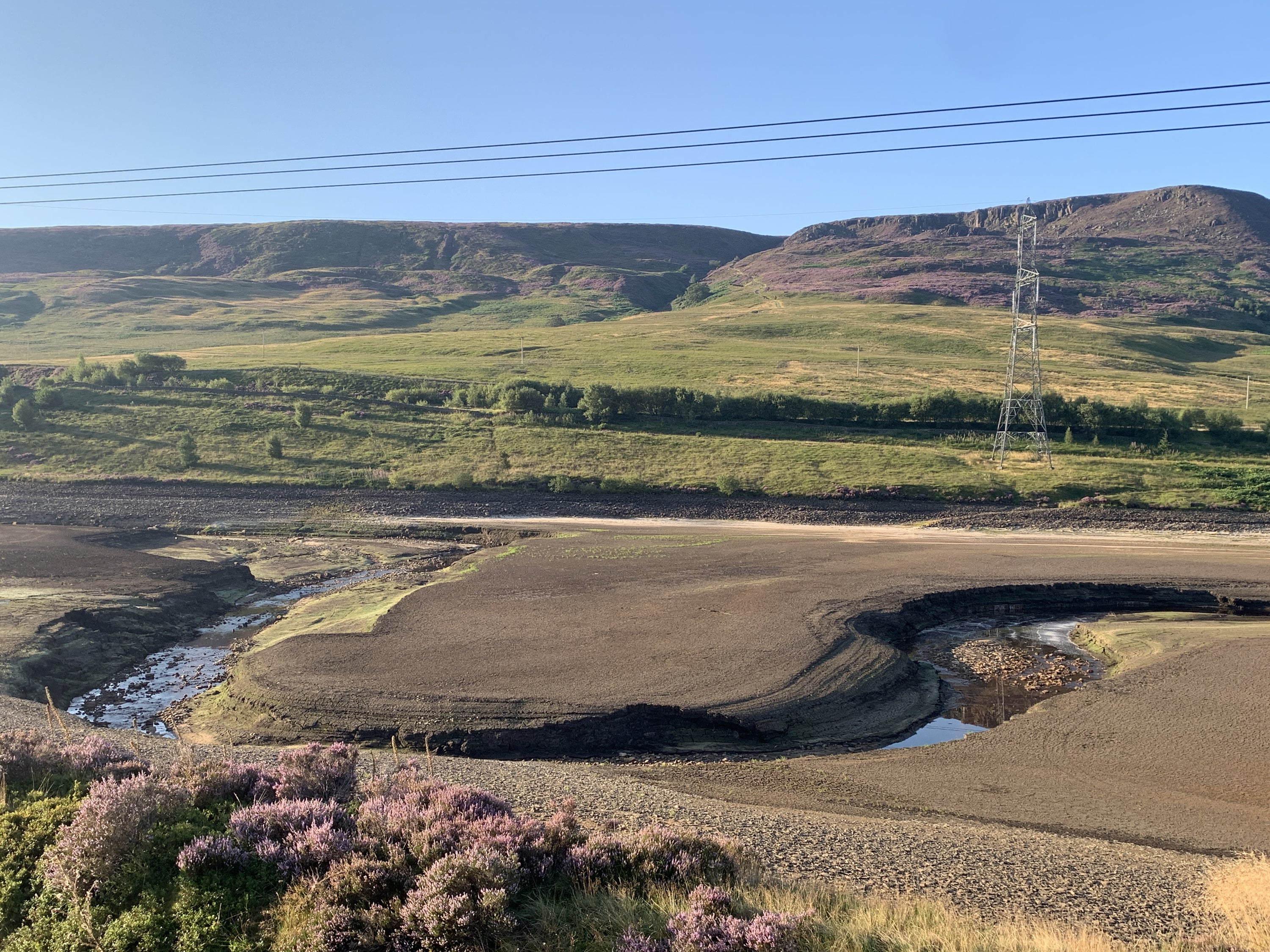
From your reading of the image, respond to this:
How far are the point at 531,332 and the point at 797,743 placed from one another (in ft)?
401

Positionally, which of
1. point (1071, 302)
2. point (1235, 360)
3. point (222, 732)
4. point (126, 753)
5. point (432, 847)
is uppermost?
point (1071, 302)

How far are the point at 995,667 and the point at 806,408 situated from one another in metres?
47.3

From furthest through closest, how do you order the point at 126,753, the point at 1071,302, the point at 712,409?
1. the point at 1071,302
2. the point at 712,409
3. the point at 126,753

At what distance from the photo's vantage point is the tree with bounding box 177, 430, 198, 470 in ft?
205

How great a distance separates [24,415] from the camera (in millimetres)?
67500

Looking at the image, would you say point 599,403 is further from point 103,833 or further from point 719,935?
point 719,935

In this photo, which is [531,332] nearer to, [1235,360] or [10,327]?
[10,327]

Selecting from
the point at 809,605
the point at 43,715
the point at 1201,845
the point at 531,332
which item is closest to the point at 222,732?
the point at 43,715

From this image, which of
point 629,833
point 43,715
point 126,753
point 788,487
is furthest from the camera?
point 788,487

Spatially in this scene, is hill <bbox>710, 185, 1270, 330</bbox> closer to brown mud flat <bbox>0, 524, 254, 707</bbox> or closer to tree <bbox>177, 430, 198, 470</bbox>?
tree <bbox>177, 430, 198, 470</bbox>

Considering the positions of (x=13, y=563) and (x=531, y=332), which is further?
(x=531, y=332)

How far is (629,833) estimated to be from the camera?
35.2 feet

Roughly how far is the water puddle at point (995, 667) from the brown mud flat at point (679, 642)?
688 mm

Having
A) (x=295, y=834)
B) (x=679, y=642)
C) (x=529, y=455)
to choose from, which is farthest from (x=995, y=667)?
(x=529, y=455)
